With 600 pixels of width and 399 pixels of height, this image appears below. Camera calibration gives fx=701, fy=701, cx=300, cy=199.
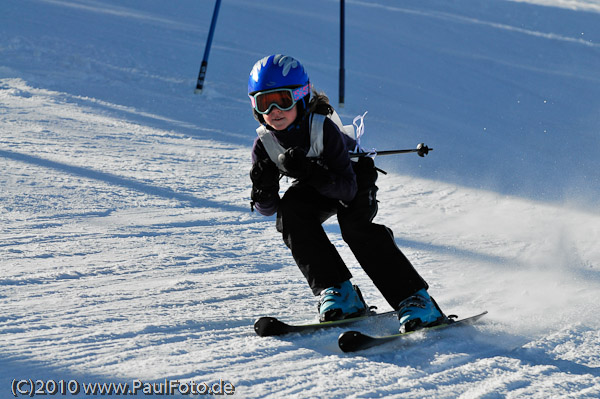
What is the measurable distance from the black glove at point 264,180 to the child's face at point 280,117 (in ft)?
0.58

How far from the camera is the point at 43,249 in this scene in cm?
397

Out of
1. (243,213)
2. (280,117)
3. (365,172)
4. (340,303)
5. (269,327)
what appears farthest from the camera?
(243,213)

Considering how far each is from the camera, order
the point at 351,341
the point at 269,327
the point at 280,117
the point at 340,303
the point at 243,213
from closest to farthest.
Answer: the point at 351,341 < the point at 269,327 < the point at 340,303 < the point at 280,117 < the point at 243,213

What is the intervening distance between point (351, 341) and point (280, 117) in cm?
109

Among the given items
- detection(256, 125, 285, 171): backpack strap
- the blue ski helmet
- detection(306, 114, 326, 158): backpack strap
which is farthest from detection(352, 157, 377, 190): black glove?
the blue ski helmet

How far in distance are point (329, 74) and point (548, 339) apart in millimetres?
8452

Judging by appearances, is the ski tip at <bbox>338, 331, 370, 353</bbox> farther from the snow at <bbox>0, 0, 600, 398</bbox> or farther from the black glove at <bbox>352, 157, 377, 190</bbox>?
the black glove at <bbox>352, 157, 377, 190</bbox>

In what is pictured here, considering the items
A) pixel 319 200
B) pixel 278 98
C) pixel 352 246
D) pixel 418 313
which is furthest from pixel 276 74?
pixel 418 313

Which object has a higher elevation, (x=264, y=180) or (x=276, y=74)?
(x=276, y=74)

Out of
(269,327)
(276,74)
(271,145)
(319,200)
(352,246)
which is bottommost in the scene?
(269,327)

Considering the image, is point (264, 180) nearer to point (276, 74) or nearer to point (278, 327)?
point (276, 74)

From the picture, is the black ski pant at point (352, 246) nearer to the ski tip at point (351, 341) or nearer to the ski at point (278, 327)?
the ski at point (278, 327)

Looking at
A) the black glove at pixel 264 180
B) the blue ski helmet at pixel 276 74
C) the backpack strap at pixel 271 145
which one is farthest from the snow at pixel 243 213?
the blue ski helmet at pixel 276 74

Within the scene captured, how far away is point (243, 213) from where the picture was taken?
203 inches
